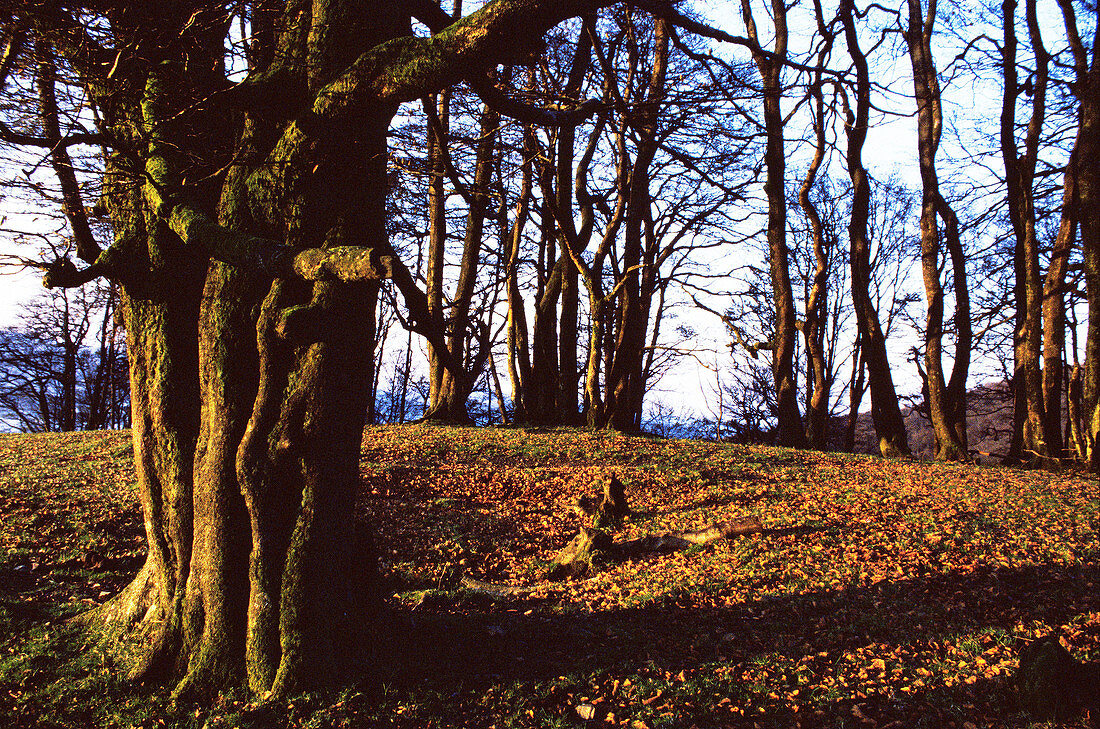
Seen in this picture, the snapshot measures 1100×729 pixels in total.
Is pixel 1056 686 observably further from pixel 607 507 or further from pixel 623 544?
pixel 607 507

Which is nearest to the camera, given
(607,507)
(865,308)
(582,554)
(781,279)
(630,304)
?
(582,554)

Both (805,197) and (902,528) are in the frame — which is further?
(805,197)

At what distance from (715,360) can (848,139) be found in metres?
10.4

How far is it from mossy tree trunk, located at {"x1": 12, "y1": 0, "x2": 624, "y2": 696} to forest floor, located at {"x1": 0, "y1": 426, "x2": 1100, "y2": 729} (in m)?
0.42

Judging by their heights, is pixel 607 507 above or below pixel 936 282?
below

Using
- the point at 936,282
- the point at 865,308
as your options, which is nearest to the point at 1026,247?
the point at 936,282

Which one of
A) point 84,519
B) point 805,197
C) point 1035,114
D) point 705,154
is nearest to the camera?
point 84,519

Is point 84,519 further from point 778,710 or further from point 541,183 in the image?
point 541,183

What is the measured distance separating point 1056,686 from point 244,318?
546cm

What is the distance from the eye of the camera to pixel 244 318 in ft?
13.6

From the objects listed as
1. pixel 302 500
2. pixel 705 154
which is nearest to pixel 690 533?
pixel 302 500

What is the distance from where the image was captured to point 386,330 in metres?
25.2

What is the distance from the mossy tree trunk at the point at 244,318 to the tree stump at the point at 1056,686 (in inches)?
166

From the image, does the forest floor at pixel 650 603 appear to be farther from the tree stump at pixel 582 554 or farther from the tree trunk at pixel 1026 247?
the tree trunk at pixel 1026 247
